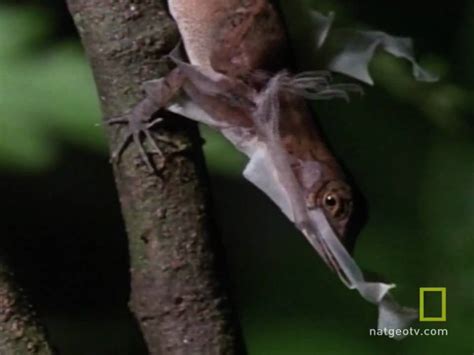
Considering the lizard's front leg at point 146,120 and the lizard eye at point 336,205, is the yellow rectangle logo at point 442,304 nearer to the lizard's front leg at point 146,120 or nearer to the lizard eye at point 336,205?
the lizard eye at point 336,205

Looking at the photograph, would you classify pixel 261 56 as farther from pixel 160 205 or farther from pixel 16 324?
pixel 16 324

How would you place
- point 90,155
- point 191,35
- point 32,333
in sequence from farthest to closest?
point 90,155 → point 191,35 → point 32,333

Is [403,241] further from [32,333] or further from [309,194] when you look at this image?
[32,333]

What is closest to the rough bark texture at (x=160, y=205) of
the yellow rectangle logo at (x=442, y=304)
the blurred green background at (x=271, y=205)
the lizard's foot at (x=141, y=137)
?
the lizard's foot at (x=141, y=137)

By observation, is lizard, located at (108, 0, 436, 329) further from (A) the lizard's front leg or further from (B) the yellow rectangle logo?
(B) the yellow rectangle logo

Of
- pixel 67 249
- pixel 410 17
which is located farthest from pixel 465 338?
pixel 67 249

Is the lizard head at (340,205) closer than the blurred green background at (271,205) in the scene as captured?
Yes

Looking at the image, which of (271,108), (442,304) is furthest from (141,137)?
(442,304)
